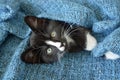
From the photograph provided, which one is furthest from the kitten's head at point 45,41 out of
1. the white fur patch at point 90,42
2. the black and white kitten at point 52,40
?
the white fur patch at point 90,42

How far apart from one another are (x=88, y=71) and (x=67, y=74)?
8cm

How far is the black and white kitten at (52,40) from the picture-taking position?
931 millimetres

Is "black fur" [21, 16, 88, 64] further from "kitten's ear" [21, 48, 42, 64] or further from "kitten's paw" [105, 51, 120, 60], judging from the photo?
"kitten's paw" [105, 51, 120, 60]

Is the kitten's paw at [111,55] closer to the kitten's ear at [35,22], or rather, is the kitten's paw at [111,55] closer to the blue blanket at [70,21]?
the blue blanket at [70,21]

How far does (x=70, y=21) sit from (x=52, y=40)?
0.11 metres

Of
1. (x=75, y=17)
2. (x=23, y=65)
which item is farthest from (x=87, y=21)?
(x=23, y=65)

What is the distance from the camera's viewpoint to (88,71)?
874 mm

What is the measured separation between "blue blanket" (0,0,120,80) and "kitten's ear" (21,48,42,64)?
0.02 meters

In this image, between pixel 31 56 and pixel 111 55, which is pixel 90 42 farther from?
pixel 31 56

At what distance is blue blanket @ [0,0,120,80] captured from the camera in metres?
0.86

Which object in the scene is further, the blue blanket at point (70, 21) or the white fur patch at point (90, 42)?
the white fur patch at point (90, 42)

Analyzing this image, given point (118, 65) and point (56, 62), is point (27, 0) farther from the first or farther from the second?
point (118, 65)

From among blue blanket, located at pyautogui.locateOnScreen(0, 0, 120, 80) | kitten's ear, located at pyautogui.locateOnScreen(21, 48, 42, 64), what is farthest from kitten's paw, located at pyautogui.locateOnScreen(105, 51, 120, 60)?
kitten's ear, located at pyautogui.locateOnScreen(21, 48, 42, 64)

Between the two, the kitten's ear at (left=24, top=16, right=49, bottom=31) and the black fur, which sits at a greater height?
the kitten's ear at (left=24, top=16, right=49, bottom=31)
